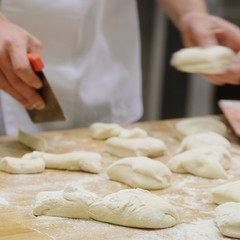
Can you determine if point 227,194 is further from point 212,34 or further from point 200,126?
point 212,34

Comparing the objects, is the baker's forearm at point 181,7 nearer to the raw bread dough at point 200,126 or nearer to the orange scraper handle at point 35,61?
the raw bread dough at point 200,126

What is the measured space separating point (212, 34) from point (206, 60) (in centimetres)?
23

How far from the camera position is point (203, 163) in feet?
5.01

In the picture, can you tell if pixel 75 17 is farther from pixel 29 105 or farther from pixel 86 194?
pixel 86 194

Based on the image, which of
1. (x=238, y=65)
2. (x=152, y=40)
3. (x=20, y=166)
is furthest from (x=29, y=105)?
(x=152, y=40)

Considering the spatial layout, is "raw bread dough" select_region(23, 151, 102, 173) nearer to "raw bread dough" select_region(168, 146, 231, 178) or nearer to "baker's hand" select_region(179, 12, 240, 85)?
"raw bread dough" select_region(168, 146, 231, 178)

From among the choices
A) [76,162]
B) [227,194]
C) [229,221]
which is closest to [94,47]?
[76,162]

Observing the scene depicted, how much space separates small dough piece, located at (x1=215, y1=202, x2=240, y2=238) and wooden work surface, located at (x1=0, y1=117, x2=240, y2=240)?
2 cm

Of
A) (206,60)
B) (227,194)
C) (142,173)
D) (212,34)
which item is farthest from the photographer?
(212,34)

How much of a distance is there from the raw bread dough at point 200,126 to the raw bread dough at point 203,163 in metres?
0.35

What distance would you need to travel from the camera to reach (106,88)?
2248 millimetres

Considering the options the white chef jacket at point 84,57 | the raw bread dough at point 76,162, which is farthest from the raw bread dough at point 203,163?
the white chef jacket at point 84,57

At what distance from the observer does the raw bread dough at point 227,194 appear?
1279 millimetres

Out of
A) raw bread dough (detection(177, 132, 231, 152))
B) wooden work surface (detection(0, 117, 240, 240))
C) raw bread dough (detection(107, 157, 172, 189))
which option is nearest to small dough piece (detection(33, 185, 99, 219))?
wooden work surface (detection(0, 117, 240, 240))
